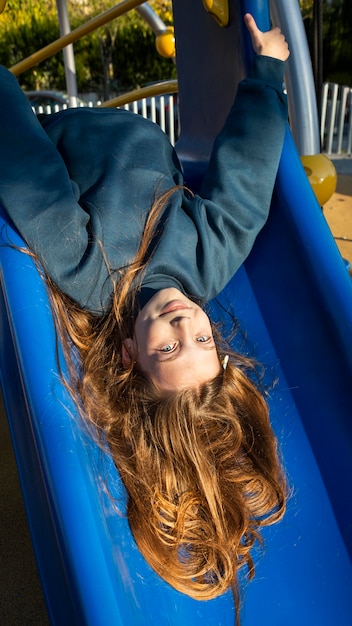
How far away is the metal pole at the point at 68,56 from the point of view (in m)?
4.30

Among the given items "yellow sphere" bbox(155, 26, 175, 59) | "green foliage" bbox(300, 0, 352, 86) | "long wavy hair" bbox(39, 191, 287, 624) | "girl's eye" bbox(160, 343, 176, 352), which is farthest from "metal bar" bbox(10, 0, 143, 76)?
"green foliage" bbox(300, 0, 352, 86)

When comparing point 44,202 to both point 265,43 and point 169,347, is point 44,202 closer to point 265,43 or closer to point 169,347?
point 169,347

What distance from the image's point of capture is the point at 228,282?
178 centimetres

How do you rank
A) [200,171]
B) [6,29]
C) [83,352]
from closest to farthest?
[83,352] → [200,171] → [6,29]

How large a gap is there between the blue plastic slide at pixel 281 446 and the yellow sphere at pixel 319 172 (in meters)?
0.27

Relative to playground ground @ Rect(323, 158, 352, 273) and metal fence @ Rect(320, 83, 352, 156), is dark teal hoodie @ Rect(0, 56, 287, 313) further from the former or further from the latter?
metal fence @ Rect(320, 83, 352, 156)

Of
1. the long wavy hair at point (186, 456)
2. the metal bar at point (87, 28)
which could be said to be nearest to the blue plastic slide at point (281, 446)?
the long wavy hair at point (186, 456)

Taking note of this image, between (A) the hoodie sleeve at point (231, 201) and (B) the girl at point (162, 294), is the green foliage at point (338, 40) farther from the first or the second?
(B) the girl at point (162, 294)

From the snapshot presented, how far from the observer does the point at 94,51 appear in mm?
12047

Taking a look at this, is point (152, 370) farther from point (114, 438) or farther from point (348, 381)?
point (348, 381)

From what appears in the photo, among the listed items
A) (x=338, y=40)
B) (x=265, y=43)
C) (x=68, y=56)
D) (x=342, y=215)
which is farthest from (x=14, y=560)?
(x=338, y=40)

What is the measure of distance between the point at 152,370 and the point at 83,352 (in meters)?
0.21

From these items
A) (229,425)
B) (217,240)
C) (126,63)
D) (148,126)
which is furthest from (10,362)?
(126,63)

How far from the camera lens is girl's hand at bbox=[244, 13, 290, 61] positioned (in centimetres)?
193
